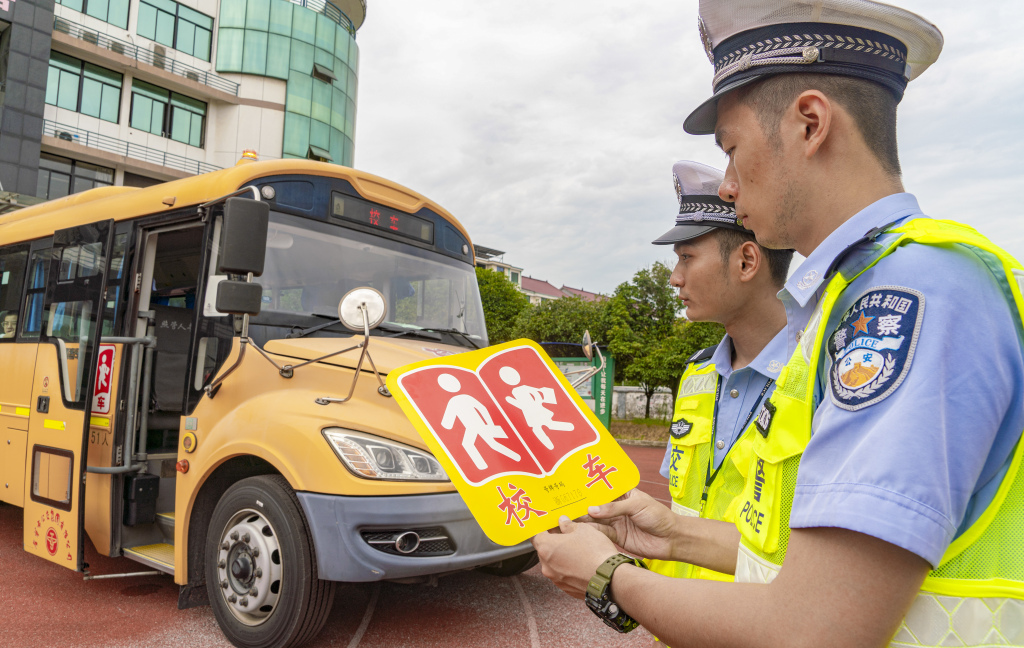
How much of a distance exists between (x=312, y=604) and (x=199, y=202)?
2.63m

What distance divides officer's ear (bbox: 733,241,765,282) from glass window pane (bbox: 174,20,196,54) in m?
32.8

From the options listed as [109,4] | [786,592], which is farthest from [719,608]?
[109,4]

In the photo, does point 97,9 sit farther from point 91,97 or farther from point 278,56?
point 278,56

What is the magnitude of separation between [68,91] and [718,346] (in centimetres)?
2980

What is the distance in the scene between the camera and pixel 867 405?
875 millimetres

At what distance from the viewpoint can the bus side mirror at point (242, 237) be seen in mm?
3748

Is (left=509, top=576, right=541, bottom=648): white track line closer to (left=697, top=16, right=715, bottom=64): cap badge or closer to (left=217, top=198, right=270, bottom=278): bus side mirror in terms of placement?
(left=217, top=198, right=270, bottom=278): bus side mirror

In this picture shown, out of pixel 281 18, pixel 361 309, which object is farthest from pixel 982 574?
pixel 281 18

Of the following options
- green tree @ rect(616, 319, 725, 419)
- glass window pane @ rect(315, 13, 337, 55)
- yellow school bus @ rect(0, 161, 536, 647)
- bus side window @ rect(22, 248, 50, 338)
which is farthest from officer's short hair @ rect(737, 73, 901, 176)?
glass window pane @ rect(315, 13, 337, 55)

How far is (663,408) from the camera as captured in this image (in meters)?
23.6

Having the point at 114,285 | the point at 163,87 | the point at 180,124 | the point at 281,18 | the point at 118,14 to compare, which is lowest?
the point at 114,285

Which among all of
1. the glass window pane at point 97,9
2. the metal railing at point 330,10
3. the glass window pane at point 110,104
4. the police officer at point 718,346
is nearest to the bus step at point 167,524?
the police officer at point 718,346

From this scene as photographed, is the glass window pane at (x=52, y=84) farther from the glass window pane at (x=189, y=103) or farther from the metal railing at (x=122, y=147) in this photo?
the glass window pane at (x=189, y=103)

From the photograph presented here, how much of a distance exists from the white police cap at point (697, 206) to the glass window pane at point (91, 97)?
29443 mm
